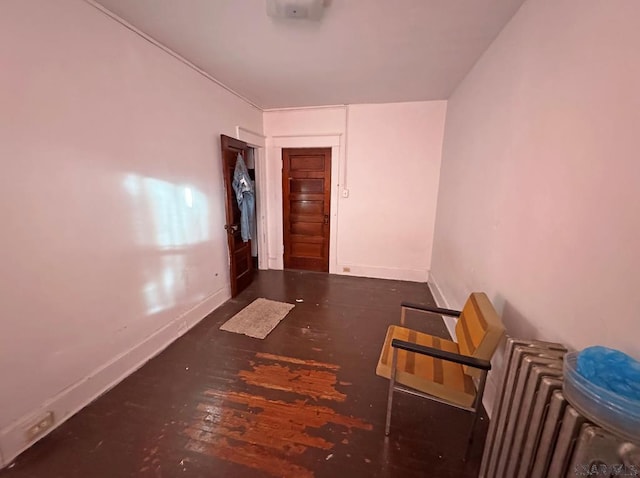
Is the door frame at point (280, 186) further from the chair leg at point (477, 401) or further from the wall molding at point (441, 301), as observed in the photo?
the chair leg at point (477, 401)

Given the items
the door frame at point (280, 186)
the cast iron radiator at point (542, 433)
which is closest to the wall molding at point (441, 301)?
the cast iron radiator at point (542, 433)

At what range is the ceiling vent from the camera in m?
1.60

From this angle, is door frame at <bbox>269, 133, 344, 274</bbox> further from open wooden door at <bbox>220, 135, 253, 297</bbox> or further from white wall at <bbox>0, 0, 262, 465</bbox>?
white wall at <bbox>0, 0, 262, 465</bbox>

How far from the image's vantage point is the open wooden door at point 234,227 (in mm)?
3105

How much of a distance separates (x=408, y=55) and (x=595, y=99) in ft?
5.72

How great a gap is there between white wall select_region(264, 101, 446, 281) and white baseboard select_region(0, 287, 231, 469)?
2476mm

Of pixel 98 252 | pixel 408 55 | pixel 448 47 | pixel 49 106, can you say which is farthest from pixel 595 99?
pixel 98 252

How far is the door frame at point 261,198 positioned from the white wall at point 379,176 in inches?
6.1

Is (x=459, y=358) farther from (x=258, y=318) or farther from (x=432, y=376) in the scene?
(x=258, y=318)

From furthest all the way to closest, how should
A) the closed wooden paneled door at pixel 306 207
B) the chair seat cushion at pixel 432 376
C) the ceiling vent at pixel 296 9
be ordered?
the closed wooden paneled door at pixel 306 207 < the ceiling vent at pixel 296 9 < the chair seat cushion at pixel 432 376

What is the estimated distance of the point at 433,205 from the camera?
12.5 ft

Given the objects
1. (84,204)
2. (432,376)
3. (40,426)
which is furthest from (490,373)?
(84,204)

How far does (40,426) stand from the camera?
5.01 ft

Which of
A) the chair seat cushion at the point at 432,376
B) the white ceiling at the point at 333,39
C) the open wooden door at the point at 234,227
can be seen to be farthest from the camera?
the open wooden door at the point at 234,227
